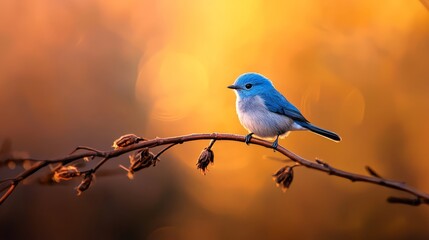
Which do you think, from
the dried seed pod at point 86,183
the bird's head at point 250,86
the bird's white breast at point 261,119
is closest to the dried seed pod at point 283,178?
the dried seed pod at point 86,183

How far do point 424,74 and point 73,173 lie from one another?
597cm

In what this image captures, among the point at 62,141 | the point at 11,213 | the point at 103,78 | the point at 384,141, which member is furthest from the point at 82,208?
the point at 384,141

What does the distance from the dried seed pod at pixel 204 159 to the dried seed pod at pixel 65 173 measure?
0.50 m

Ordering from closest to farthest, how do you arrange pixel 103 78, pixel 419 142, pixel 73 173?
1. pixel 73 173
2. pixel 419 142
3. pixel 103 78

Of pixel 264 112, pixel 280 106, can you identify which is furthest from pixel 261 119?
pixel 280 106

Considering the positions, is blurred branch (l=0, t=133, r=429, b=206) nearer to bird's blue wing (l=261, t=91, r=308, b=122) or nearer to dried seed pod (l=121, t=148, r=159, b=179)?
dried seed pod (l=121, t=148, r=159, b=179)

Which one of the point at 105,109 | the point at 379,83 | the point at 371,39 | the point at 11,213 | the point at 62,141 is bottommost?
the point at 11,213

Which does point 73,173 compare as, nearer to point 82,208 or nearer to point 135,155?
point 135,155

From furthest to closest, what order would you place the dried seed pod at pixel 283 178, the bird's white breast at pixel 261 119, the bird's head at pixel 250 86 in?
the bird's head at pixel 250 86 < the bird's white breast at pixel 261 119 < the dried seed pod at pixel 283 178

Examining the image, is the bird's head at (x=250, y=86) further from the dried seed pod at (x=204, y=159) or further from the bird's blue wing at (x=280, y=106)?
the dried seed pod at (x=204, y=159)

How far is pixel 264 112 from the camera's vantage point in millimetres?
4059

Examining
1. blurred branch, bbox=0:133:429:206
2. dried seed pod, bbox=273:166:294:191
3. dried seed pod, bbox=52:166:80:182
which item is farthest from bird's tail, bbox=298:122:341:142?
dried seed pod, bbox=52:166:80:182

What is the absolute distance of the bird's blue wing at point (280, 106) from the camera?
412 cm

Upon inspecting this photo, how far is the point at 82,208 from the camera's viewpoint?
7625mm
